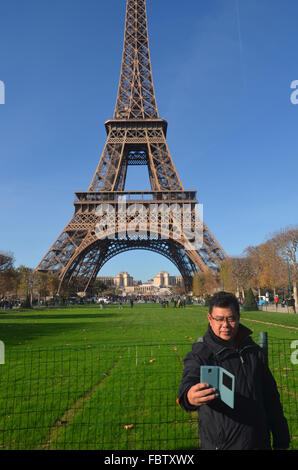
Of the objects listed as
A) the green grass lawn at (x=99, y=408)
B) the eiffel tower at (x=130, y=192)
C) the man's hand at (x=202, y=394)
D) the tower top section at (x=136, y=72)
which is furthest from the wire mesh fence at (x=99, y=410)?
the tower top section at (x=136, y=72)

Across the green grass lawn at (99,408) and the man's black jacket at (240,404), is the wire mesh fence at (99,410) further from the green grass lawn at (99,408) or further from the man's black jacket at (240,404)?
the man's black jacket at (240,404)

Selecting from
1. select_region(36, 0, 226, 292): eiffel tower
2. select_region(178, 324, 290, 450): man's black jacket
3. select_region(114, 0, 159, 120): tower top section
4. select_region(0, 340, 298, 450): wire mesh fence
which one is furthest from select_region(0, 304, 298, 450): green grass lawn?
select_region(114, 0, 159, 120): tower top section

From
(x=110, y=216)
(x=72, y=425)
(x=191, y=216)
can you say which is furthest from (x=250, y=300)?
(x=72, y=425)

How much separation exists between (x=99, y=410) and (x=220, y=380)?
363cm

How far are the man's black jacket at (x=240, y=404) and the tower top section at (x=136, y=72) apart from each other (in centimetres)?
5117

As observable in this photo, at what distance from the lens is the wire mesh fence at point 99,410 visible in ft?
14.4

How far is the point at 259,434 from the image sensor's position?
8.64 feet

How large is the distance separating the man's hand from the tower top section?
51.5 m

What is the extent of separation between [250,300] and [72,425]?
111ft

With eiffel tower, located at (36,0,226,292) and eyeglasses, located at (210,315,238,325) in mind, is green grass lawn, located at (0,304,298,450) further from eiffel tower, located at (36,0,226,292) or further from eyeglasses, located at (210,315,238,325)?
eiffel tower, located at (36,0,226,292)

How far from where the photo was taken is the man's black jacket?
2605 mm

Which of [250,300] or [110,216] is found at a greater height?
[110,216]

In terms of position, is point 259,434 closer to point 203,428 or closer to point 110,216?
point 203,428
